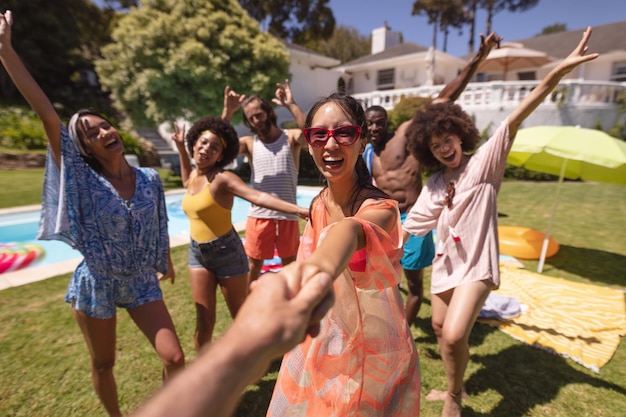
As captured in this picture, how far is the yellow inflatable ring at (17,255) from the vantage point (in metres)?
6.31

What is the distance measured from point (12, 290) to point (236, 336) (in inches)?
237

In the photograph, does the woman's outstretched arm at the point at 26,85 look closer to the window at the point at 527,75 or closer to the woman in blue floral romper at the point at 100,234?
the woman in blue floral romper at the point at 100,234

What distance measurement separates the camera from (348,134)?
1.70m

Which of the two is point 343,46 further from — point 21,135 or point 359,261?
point 359,261

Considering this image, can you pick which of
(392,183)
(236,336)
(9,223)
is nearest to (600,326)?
(392,183)

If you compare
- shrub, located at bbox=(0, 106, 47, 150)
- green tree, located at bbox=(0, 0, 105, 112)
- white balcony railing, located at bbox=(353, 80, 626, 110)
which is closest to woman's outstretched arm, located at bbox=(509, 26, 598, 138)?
white balcony railing, located at bbox=(353, 80, 626, 110)

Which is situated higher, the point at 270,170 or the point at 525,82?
the point at 525,82

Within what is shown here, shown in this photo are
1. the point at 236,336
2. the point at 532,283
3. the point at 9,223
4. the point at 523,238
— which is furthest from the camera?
the point at 9,223

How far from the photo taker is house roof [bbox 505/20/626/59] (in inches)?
892

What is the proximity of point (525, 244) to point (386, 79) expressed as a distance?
24.6 m

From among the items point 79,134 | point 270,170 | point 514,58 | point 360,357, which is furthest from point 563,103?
point 79,134

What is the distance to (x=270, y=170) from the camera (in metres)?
4.25

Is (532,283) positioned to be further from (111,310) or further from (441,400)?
(111,310)

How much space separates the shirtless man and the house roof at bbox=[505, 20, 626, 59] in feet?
80.5
